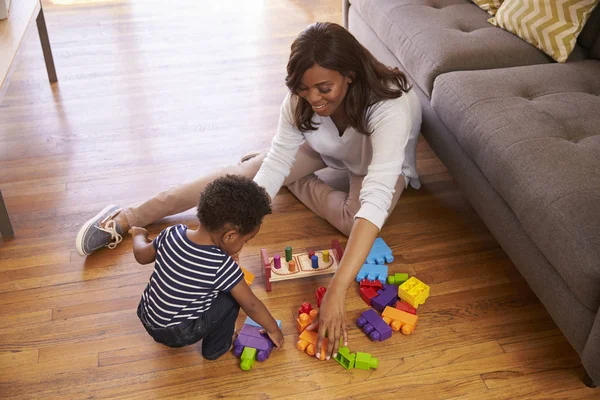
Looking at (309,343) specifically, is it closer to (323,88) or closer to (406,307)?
(406,307)

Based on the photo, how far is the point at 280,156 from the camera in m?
1.90

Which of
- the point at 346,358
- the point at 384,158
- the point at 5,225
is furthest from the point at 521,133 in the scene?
the point at 5,225

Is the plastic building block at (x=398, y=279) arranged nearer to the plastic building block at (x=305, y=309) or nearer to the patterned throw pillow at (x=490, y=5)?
the plastic building block at (x=305, y=309)

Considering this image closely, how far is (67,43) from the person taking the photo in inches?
132

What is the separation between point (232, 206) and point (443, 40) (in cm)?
113

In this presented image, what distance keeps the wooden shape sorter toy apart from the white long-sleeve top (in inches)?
7.5

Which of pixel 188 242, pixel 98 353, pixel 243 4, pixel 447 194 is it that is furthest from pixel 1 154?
pixel 243 4

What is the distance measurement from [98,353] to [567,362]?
3.96 ft

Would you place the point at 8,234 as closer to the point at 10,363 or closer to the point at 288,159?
the point at 10,363

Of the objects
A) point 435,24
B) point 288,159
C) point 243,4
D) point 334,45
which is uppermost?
point 334,45

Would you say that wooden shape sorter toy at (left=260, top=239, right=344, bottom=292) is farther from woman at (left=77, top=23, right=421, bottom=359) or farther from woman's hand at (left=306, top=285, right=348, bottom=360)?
woman's hand at (left=306, top=285, right=348, bottom=360)

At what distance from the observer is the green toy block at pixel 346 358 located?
1610 mm

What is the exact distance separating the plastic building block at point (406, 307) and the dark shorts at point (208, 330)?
0.46 metres

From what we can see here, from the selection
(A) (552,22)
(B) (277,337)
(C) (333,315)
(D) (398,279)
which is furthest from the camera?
(A) (552,22)
